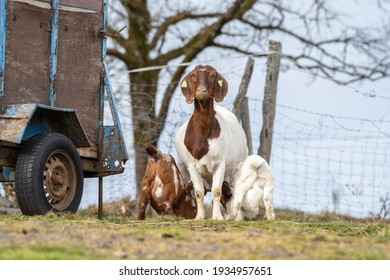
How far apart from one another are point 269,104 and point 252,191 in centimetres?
361

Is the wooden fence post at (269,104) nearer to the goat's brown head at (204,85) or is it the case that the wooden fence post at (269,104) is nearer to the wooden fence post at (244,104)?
the wooden fence post at (244,104)

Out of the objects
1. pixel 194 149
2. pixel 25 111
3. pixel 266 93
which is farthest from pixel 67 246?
pixel 266 93

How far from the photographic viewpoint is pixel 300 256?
6219mm

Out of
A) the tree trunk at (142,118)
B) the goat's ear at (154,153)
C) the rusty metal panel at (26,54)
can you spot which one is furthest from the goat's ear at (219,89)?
the tree trunk at (142,118)

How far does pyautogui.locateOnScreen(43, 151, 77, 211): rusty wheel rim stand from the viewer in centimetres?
1008

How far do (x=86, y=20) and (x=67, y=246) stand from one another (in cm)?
548

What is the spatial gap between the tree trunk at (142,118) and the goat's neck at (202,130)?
5.37 meters

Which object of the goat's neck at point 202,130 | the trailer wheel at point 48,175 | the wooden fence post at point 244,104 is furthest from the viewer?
the wooden fence post at point 244,104

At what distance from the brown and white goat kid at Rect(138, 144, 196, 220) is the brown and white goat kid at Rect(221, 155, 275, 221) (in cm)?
96

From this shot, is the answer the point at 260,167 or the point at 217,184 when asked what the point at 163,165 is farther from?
the point at 260,167

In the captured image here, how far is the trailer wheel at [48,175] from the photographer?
381 inches

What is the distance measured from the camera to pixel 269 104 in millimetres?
13781

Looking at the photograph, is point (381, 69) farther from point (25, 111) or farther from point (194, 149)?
point (25, 111)

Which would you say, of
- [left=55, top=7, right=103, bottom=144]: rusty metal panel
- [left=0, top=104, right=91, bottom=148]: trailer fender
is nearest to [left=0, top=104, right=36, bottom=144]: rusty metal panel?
[left=0, top=104, right=91, bottom=148]: trailer fender
